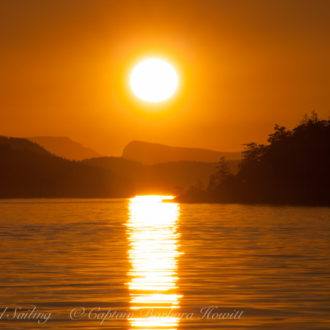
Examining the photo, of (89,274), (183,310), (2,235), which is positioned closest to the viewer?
(183,310)

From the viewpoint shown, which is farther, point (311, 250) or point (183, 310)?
point (311, 250)

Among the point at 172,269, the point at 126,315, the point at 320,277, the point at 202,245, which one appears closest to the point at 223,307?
the point at 126,315

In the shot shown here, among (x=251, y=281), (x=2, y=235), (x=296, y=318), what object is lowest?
(x=296, y=318)

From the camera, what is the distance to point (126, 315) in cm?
2408

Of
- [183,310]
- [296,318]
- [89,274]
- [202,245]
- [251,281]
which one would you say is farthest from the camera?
[202,245]

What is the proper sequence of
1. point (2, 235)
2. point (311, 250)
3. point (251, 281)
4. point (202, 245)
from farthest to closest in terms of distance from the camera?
1. point (2, 235)
2. point (202, 245)
3. point (311, 250)
4. point (251, 281)

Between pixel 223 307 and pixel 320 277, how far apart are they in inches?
332

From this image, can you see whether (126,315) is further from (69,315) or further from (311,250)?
(311,250)

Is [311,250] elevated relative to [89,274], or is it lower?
elevated

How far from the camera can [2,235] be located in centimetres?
6359

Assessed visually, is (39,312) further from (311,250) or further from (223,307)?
(311,250)

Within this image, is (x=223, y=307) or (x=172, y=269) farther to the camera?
(x=172, y=269)

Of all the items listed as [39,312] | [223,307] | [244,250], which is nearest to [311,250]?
[244,250]

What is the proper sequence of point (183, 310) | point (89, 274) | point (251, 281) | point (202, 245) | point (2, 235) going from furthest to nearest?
point (2, 235) → point (202, 245) → point (89, 274) → point (251, 281) → point (183, 310)
